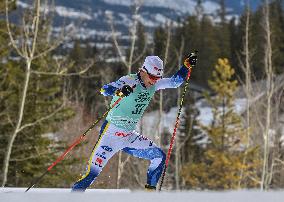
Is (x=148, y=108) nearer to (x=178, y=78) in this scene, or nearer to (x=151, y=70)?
(x=178, y=78)

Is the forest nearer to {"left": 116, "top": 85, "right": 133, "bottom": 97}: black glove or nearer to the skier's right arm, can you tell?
the skier's right arm

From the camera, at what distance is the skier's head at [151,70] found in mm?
5672

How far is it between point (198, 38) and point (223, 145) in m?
33.9

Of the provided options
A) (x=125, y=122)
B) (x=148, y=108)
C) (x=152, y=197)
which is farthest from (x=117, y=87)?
(x=148, y=108)

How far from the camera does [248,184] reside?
34.6 metres

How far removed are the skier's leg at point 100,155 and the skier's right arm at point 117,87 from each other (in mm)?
408

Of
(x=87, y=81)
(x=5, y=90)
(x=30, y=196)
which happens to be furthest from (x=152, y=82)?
(x=87, y=81)

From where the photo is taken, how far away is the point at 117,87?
216 inches

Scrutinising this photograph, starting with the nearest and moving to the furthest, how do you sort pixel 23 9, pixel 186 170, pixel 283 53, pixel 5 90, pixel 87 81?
pixel 23 9
pixel 5 90
pixel 186 170
pixel 87 81
pixel 283 53

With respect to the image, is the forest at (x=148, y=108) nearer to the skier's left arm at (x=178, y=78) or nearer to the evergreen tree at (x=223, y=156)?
the evergreen tree at (x=223, y=156)

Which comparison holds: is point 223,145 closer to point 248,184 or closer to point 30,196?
point 248,184

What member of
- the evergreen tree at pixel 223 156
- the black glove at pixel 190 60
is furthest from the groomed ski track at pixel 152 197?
the evergreen tree at pixel 223 156

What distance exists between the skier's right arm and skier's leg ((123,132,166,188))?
1.92ft

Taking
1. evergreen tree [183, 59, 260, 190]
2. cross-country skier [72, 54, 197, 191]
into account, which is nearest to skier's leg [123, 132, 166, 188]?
cross-country skier [72, 54, 197, 191]
